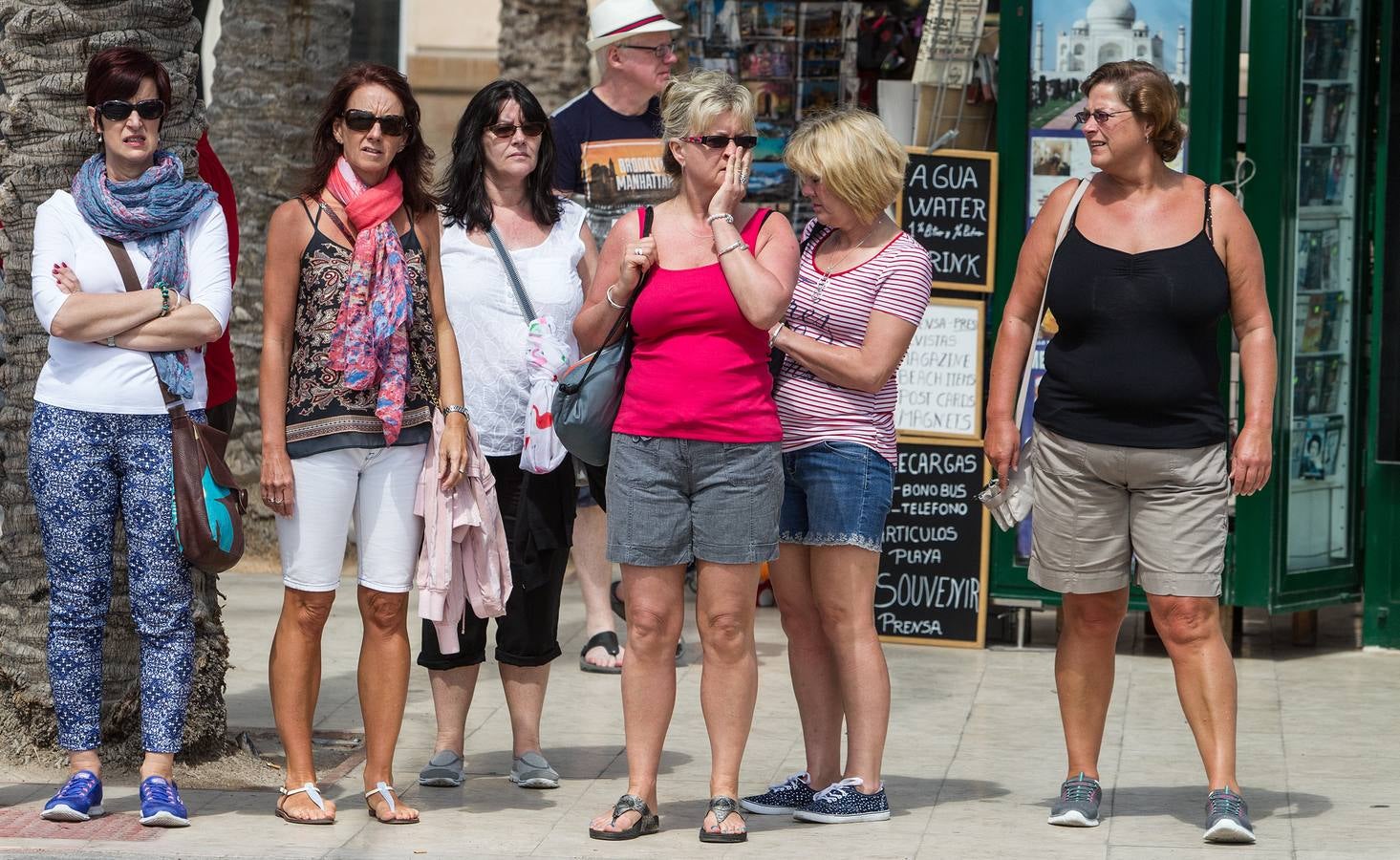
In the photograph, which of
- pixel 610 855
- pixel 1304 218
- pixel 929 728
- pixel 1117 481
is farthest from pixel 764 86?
pixel 610 855

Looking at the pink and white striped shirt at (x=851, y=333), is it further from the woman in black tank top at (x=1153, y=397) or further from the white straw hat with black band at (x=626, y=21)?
the white straw hat with black band at (x=626, y=21)

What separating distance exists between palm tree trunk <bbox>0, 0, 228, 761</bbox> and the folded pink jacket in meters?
0.95

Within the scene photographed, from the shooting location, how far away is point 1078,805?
5266mm

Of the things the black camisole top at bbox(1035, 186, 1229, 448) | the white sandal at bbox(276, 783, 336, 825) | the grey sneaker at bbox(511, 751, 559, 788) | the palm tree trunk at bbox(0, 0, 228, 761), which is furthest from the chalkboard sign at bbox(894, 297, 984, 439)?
the white sandal at bbox(276, 783, 336, 825)

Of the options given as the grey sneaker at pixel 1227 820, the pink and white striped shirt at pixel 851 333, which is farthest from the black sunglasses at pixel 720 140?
the grey sneaker at pixel 1227 820

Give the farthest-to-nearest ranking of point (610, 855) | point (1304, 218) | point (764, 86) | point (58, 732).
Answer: point (764, 86)
point (1304, 218)
point (58, 732)
point (610, 855)

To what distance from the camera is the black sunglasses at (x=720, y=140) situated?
4898 mm

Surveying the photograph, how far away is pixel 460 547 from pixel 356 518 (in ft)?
0.92

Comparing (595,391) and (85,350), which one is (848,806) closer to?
(595,391)

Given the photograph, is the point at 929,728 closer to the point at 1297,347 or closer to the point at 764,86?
the point at 1297,347

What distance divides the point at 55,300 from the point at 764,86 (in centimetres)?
476

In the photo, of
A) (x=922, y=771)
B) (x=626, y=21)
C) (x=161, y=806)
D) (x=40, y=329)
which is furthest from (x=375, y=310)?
(x=626, y=21)

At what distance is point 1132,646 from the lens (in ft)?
25.7

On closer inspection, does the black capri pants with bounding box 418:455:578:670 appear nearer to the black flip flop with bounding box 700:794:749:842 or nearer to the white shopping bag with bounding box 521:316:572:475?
the white shopping bag with bounding box 521:316:572:475
